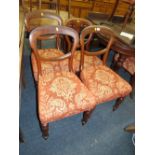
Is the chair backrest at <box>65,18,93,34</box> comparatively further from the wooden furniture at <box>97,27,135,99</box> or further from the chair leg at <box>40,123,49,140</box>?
the chair leg at <box>40,123,49,140</box>

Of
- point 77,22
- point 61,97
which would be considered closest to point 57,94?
point 61,97

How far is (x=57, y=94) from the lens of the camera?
114cm

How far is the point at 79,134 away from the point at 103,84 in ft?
1.71

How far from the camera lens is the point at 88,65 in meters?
1.55

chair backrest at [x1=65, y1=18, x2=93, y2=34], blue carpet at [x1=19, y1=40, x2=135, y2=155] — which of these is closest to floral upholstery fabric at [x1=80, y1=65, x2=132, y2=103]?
blue carpet at [x1=19, y1=40, x2=135, y2=155]

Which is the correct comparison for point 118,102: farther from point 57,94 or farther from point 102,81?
point 57,94

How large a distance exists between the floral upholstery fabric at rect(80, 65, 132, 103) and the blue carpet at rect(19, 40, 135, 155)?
0.37 meters

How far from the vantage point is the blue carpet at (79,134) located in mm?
1294
